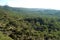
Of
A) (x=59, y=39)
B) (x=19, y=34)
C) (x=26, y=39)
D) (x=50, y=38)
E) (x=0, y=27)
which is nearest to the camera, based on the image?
(x=26, y=39)

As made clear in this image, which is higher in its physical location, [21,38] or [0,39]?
[0,39]

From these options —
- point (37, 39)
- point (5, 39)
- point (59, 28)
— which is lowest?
point (59, 28)

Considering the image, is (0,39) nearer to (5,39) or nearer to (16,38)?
(5,39)

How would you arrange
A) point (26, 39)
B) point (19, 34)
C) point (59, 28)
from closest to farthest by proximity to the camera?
1. point (26, 39)
2. point (19, 34)
3. point (59, 28)

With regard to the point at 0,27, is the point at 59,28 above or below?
below

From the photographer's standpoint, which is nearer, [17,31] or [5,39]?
[5,39]

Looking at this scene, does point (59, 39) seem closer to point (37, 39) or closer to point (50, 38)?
point (50, 38)

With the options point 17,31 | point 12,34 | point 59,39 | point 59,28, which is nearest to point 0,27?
point 17,31

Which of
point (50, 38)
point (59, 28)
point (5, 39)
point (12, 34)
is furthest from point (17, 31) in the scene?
point (59, 28)

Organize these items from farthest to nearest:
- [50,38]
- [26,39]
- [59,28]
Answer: [59,28] → [50,38] → [26,39]
